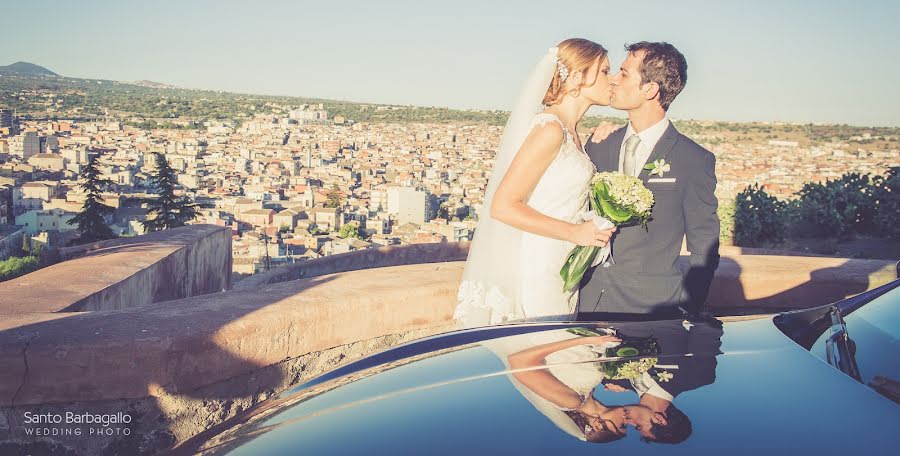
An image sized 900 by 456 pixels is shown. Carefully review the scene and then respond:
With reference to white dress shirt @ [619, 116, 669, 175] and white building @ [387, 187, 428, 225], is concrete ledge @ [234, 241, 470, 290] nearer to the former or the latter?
white dress shirt @ [619, 116, 669, 175]

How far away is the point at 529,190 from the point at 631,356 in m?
0.91

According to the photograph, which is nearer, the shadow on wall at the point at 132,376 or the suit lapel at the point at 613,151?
the shadow on wall at the point at 132,376

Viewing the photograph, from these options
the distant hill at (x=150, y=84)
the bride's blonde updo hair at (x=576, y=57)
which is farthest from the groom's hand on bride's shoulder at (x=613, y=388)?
the distant hill at (x=150, y=84)

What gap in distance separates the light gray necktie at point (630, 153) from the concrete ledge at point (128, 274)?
2075mm

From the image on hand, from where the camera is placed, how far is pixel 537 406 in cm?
137

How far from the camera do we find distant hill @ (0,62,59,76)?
4029 inches

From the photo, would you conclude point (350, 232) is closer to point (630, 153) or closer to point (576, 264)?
point (630, 153)

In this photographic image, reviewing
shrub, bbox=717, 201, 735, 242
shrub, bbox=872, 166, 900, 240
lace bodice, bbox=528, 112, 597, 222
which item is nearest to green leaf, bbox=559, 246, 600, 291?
lace bodice, bbox=528, 112, 597, 222

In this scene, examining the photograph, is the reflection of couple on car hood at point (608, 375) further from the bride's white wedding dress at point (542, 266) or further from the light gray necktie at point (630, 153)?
the light gray necktie at point (630, 153)

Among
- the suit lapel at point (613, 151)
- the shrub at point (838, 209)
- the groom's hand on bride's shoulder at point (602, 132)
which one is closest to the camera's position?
the suit lapel at point (613, 151)

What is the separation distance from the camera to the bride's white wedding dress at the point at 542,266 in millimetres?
2486

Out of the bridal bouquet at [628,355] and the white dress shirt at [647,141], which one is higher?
the white dress shirt at [647,141]

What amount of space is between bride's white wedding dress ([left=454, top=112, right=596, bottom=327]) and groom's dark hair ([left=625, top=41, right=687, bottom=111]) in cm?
39

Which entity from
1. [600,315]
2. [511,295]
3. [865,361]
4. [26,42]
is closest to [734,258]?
[600,315]
